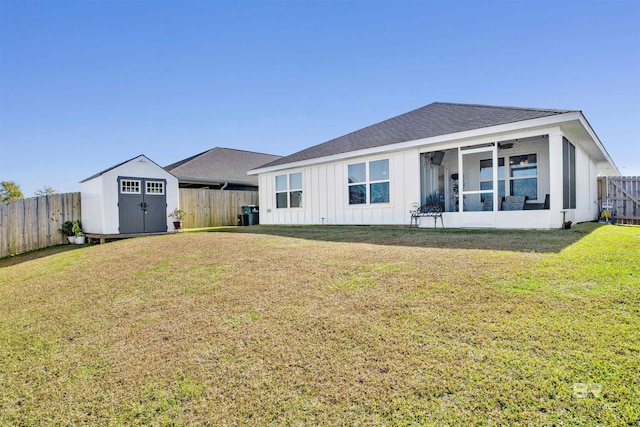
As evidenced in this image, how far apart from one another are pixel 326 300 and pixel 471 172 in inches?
390

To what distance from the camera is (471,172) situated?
11.3 meters

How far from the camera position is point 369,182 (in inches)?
420

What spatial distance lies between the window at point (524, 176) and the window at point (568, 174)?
3.15 feet

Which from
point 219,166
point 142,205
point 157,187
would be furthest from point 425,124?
point 219,166

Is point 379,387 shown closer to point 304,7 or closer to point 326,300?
point 326,300

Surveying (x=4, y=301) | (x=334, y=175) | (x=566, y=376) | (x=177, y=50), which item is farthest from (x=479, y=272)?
(x=177, y=50)

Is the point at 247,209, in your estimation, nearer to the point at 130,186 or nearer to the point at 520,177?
the point at 130,186

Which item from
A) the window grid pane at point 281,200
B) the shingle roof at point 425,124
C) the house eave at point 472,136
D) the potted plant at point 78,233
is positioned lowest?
the potted plant at point 78,233

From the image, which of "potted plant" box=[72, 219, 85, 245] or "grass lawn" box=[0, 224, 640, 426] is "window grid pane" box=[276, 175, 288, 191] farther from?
"grass lawn" box=[0, 224, 640, 426]

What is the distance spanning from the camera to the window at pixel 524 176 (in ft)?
33.3

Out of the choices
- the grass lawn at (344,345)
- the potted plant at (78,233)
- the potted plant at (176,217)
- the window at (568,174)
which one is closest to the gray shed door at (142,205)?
the potted plant at (176,217)

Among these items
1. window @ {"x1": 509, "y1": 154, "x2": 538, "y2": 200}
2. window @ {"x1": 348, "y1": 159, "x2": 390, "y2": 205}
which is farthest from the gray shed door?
window @ {"x1": 509, "y1": 154, "x2": 538, "y2": 200}

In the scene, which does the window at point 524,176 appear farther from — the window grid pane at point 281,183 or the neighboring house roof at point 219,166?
the neighboring house roof at point 219,166

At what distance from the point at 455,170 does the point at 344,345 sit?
34.8 ft
